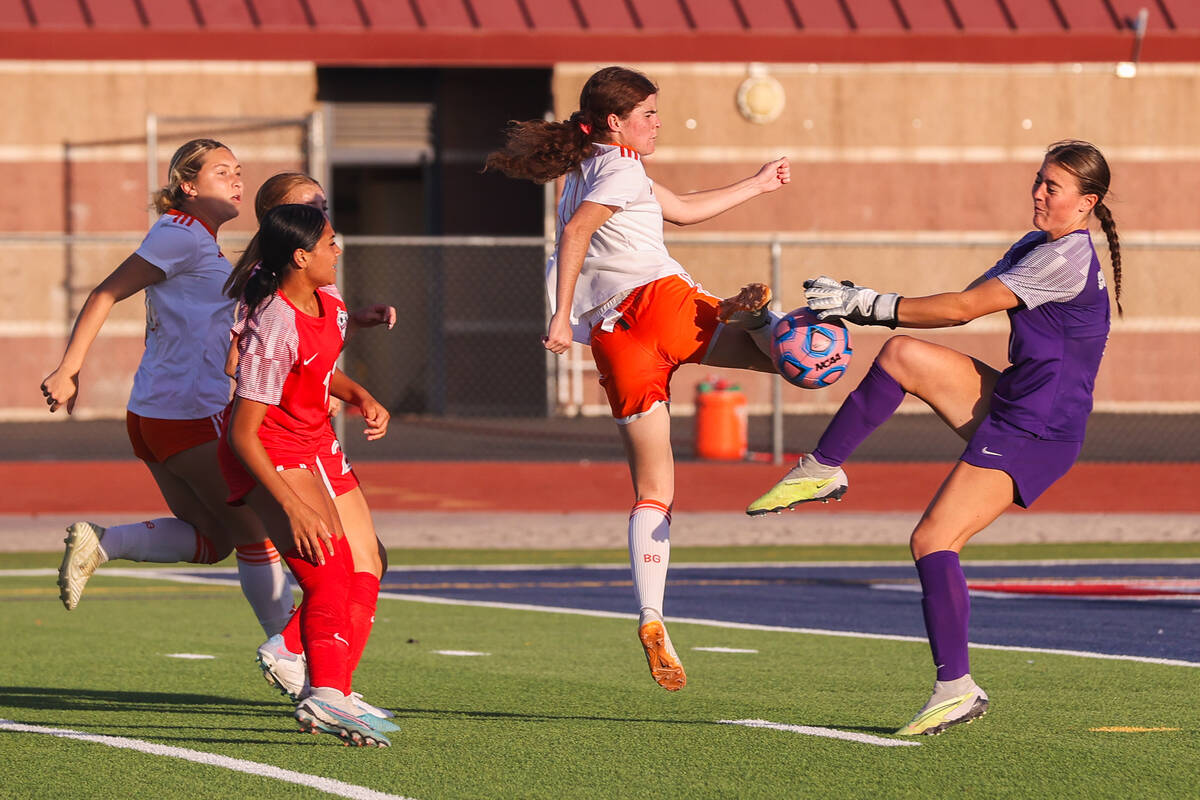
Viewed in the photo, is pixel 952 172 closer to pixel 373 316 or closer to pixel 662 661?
pixel 373 316

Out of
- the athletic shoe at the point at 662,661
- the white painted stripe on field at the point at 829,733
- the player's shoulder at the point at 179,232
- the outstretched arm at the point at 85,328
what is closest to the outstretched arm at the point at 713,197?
the athletic shoe at the point at 662,661

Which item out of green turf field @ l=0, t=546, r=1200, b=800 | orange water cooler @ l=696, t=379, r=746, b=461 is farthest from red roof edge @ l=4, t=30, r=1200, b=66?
green turf field @ l=0, t=546, r=1200, b=800

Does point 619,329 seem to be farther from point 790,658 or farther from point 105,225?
point 105,225

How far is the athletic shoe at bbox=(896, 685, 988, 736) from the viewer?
6.43 metres

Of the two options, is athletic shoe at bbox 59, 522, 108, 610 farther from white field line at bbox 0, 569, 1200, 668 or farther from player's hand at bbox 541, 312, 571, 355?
white field line at bbox 0, 569, 1200, 668

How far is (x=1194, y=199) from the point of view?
81.4ft

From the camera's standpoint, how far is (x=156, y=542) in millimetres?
7438

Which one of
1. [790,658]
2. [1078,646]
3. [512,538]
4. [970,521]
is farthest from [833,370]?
[512,538]

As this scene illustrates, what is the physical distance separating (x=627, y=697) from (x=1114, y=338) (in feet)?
59.7

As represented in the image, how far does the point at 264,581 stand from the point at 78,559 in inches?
29.9

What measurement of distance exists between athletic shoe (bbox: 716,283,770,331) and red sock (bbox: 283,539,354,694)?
166 cm

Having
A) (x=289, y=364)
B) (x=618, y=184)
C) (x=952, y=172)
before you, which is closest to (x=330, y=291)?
(x=289, y=364)

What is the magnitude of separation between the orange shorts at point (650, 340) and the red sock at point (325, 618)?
49.2 inches

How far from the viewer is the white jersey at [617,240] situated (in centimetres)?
696
